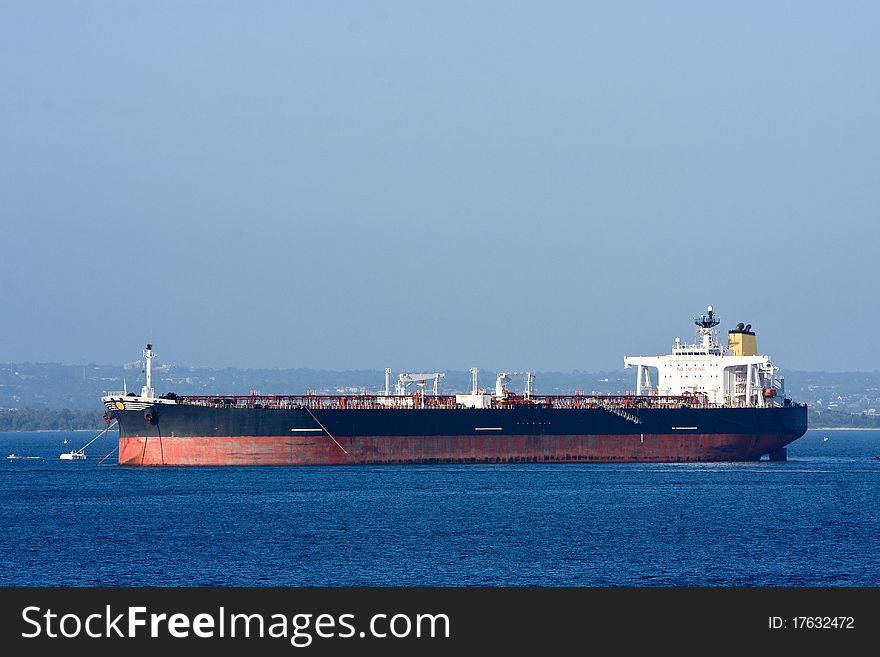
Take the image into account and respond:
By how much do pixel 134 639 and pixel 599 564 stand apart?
53.7 feet

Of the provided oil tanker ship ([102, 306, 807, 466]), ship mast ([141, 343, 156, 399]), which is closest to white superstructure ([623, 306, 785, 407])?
oil tanker ship ([102, 306, 807, 466])

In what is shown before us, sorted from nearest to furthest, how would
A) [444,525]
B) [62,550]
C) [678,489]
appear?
[62,550]
[444,525]
[678,489]

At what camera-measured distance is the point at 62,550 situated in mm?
31828

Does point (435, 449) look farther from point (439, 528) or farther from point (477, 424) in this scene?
point (439, 528)

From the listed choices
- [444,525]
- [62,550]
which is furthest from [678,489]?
[62,550]

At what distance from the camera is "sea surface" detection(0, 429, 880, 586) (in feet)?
92.6

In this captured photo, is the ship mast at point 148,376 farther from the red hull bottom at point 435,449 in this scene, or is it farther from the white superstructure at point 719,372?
the white superstructure at point 719,372

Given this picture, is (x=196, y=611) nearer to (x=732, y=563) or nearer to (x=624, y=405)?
(x=732, y=563)

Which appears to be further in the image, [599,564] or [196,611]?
[599,564]

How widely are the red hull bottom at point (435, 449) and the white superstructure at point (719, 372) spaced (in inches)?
103

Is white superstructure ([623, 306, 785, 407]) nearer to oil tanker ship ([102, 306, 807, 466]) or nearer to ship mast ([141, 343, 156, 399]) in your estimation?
oil tanker ship ([102, 306, 807, 466])

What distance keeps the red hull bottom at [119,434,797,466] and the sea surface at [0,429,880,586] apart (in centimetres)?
104

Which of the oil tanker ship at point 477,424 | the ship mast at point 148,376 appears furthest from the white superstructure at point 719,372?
the ship mast at point 148,376

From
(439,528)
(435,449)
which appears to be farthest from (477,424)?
(439,528)
